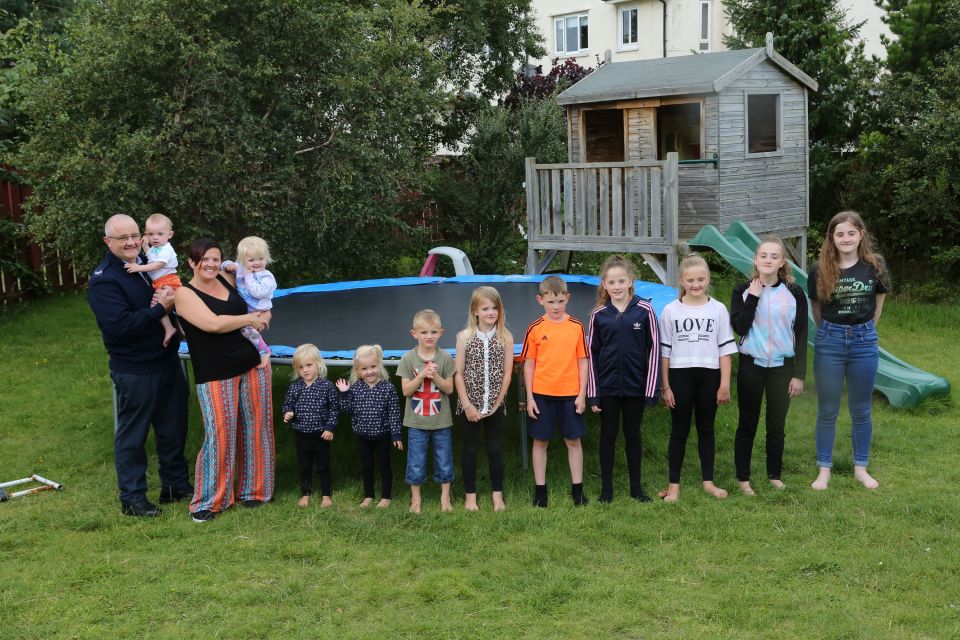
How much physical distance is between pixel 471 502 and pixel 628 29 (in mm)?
18490

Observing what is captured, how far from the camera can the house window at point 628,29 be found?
20.5m

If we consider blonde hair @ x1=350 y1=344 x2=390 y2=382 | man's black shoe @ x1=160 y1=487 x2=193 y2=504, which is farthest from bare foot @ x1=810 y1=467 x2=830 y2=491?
man's black shoe @ x1=160 y1=487 x2=193 y2=504

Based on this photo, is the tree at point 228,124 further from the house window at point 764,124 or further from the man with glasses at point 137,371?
the house window at point 764,124

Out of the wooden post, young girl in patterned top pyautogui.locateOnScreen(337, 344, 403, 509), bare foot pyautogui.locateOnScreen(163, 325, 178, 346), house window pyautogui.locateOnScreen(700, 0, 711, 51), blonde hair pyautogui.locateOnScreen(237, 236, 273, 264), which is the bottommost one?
young girl in patterned top pyautogui.locateOnScreen(337, 344, 403, 509)

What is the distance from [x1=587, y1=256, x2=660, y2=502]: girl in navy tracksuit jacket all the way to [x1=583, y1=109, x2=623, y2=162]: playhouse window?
616 cm

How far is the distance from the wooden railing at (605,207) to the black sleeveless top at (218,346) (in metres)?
4.47

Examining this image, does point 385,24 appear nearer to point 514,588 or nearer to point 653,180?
point 653,180

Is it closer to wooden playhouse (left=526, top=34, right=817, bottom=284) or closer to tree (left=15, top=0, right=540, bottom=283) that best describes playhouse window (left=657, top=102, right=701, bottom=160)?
wooden playhouse (left=526, top=34, right=817, bottom=284)

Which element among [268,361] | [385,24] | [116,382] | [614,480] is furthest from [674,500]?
[385,24]

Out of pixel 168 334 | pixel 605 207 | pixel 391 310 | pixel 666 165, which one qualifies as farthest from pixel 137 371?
pixel 605 207

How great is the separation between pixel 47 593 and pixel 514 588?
1.68m

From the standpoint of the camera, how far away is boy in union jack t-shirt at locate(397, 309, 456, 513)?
3.87 m

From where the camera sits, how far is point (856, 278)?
3975 mm

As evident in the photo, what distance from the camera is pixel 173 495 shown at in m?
4.23
